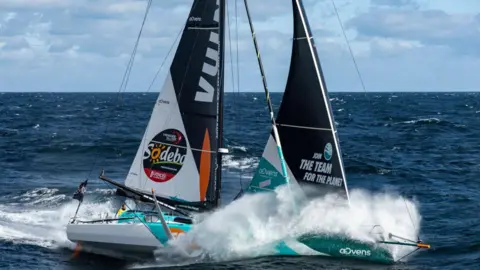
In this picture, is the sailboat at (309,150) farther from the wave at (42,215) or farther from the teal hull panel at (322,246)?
the wave at (42,215)

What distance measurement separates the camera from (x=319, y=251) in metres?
23.3

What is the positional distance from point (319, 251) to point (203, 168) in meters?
4.36

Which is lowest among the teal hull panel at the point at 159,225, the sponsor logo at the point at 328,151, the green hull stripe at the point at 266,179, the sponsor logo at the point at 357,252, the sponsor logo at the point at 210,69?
the teal hull panel at the point at 159,225

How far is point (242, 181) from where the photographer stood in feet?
126

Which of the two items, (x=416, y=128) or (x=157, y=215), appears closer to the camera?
(x=157, y=215)

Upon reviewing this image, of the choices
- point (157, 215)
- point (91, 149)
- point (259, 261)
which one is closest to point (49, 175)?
point (91, 149)

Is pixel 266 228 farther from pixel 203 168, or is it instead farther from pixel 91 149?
pixel 91 149

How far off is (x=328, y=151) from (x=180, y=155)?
4705 mm

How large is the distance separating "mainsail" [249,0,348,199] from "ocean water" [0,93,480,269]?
4.31 ft

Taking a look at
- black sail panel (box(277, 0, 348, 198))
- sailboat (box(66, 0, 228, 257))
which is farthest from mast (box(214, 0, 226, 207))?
black sail panel (box(277, 0, 348, 198))

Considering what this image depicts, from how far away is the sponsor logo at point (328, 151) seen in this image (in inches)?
904

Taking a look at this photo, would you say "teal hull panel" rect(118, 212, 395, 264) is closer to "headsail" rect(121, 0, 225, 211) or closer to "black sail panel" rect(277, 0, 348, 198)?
"headsail" rect(121, 0, 225, 211)

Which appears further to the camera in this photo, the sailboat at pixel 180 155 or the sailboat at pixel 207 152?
the sailboat at pixel 180 155

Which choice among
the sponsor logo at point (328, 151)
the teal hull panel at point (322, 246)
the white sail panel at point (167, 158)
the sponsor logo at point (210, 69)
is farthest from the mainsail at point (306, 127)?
the white sail panel at point (167, 158)
